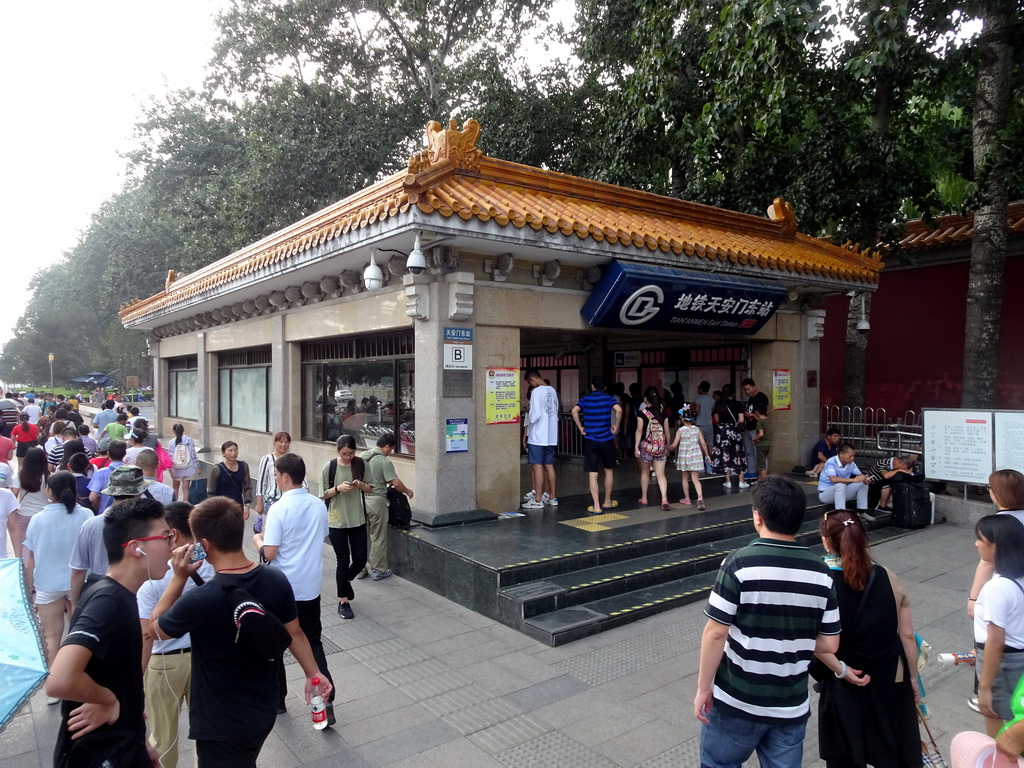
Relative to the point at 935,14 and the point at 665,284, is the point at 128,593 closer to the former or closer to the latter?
the point at 665,284

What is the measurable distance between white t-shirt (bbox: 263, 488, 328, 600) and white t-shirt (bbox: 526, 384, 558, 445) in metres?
4.61

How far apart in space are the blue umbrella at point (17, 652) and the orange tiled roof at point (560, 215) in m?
4.84

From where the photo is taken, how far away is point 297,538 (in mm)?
4344

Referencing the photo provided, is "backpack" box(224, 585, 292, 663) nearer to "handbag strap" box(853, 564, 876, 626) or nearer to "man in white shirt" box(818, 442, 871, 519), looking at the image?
"handbag strap" box(853, 564, 876, 626)

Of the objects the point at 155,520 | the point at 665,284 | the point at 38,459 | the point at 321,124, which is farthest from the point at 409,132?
the point at 155,520

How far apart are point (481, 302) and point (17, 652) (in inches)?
253

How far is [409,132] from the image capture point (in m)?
19.3

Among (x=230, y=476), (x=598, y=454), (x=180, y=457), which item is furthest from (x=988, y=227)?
(x=180, y=457)

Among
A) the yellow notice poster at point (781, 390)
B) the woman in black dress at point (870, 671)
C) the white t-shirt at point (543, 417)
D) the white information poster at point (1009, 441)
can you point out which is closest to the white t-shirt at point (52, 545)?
the woman in black dress at point (870, 671)

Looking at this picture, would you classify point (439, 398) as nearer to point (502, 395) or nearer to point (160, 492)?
point (502, 395)

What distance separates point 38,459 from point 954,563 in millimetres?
9908

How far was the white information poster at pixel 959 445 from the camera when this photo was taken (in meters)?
9.30

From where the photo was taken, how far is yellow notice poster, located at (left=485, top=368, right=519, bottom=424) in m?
8.43

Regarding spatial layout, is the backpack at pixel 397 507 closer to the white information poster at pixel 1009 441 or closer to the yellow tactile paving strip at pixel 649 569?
the yellow tactile paving strip at pixel 649 569
